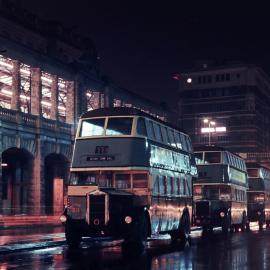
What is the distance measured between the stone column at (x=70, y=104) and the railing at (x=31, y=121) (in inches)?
68.7

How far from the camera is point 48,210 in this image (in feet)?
151

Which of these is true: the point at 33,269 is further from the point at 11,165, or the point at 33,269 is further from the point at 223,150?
the point at 11,165

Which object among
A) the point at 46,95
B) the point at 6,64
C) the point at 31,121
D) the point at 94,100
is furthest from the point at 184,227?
the point at 94,100

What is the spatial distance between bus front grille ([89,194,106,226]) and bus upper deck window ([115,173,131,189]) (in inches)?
56.6

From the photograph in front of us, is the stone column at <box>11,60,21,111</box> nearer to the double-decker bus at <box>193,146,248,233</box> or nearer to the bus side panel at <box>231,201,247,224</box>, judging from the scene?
the double-decker bus at <box>193,146,248,233</box>

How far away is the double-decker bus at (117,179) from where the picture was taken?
2077cm

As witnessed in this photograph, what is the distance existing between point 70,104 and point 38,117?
670 cm

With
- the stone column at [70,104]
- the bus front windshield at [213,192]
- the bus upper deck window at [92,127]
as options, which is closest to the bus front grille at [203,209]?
the bus front windshield at [213,192]

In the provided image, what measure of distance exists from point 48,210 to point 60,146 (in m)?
5.28

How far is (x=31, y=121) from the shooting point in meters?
43.8

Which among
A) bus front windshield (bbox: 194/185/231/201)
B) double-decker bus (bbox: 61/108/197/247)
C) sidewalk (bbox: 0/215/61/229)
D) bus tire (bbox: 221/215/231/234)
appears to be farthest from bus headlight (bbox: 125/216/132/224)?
sidewalk (bbox: 0/215/61/229)

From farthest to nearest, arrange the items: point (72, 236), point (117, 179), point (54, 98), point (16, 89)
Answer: point (54, 98), point (16, 89), point (117, 179), point (72, 236)

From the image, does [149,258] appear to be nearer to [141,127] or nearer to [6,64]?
[141,127]

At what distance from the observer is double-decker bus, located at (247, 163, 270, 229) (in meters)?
45.5
